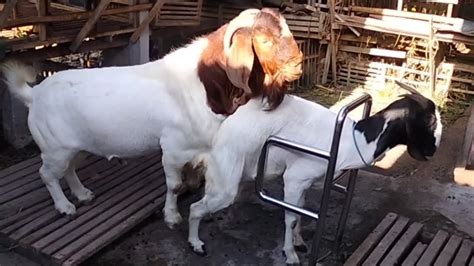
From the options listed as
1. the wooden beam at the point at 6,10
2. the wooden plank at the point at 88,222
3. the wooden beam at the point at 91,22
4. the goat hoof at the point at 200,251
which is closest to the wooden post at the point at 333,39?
the wooden beam at the point at 91,22

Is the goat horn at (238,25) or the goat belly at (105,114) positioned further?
the goat belly at (105,114)

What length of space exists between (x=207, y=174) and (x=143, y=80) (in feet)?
2.03

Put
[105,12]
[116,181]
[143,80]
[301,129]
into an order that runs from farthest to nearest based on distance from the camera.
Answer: [105,12], [116,181], [143,80], [301,129]

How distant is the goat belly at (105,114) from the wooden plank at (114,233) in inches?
16.6

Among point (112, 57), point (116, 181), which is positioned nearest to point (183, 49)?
point (116, 181)

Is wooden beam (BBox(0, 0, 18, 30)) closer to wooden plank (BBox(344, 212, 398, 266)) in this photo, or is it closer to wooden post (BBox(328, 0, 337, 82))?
wooden plank (BBox(344, 212, 398, 266))

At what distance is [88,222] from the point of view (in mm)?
3379

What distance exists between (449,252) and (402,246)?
0.83 ft

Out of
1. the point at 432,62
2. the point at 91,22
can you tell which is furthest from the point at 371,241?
the point at 432,62

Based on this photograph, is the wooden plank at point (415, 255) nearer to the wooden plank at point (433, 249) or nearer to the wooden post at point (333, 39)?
the wooden plank at point (433, 249)

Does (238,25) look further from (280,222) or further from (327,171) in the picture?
(280,222)

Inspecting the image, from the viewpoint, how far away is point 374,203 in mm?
4008

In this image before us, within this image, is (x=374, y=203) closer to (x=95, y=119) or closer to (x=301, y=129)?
(x=301, y=129)

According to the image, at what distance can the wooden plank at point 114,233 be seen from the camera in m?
3.01
